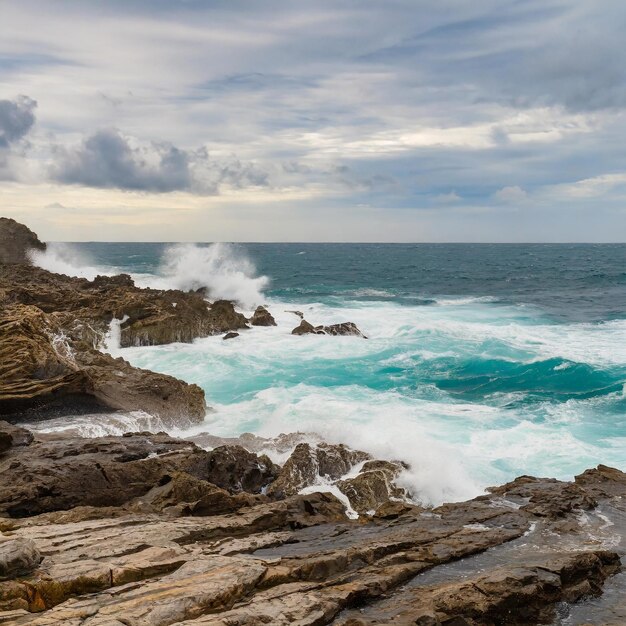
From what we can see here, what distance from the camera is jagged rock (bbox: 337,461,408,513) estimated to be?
37.4 ft

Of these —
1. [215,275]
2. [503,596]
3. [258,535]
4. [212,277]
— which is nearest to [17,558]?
[258,535]

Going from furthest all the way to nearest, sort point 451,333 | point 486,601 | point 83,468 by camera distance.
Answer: point 451,333, point 83,468, point 486,601

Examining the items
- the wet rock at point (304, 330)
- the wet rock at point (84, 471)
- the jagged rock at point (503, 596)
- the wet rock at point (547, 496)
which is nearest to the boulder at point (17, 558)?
the wet rock at point (84, 471)

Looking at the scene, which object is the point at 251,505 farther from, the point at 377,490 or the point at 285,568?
the point at 377,490

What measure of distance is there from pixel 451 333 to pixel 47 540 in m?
26.6

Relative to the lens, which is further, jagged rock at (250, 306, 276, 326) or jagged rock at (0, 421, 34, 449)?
jagged rock at (250, 306, 276, 326)

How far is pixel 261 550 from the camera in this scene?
24.0 feet

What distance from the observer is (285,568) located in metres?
6.46

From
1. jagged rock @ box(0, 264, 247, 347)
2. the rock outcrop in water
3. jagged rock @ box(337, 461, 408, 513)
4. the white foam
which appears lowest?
jagged rock @ box(337, 461, 408, 513)

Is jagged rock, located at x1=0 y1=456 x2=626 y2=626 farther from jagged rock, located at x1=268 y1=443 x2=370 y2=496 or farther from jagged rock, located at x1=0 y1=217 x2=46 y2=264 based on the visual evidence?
jagged rock, located at x1=0 y1=217 x2=46 y2=264

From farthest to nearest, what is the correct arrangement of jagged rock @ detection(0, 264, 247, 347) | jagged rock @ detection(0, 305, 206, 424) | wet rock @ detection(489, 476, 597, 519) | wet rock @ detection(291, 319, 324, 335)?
wet rock @ detection(291, 319, 324, 335), jagged rock @ detection(0, 264, 247, 347), jagged rock @ detection(0, 305, 206, 424), wet rock @ detection(489, 476, 597, 519)

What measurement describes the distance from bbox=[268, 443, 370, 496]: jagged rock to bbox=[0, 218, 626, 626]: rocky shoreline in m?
0.03

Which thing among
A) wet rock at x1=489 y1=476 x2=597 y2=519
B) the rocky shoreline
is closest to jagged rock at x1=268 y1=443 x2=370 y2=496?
the rocky shoreline

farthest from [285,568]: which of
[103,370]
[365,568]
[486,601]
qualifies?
[103,370]
